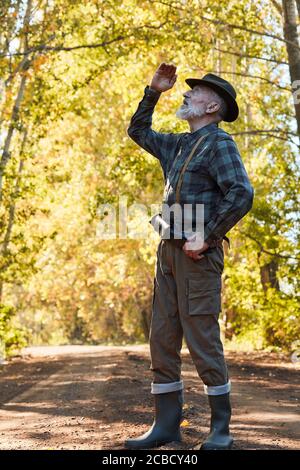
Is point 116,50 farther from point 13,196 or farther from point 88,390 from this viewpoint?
point 88,390

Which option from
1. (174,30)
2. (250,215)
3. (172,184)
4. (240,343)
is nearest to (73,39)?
(174,30)

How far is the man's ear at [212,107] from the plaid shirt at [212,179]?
0.09 metres

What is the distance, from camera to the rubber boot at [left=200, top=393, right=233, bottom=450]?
480 centimetres

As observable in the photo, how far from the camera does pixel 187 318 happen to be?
504cm

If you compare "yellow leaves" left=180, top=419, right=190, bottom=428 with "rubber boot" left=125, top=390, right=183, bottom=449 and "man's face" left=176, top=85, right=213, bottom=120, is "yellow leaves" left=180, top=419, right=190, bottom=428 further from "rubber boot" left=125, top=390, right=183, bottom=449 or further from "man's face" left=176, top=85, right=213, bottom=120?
"man's face" left=176, top=85, right=213, bottom=120

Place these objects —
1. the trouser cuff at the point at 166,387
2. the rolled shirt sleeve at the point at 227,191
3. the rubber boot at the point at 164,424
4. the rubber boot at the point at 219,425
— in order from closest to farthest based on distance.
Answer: the rubber boot at the point at 219,425, the rolled shirt sleeve at the point at 227,191, the rubber boot at the point at 164,424, the trouser cuff at the point at 166,387

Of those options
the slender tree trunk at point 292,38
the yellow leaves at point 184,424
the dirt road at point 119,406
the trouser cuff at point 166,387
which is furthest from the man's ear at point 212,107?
the slender tree trunk at point 292,38

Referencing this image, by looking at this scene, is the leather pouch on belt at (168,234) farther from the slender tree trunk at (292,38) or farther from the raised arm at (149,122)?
the slender tree trunk at (292,38)

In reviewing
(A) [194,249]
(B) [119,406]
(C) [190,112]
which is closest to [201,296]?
(A) [194,249]

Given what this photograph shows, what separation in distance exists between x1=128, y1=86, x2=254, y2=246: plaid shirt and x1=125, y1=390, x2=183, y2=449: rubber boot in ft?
3.55

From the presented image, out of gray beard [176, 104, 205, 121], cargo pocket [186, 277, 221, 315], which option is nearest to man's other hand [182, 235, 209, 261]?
cargo pocket [186, 277, 221, 315]

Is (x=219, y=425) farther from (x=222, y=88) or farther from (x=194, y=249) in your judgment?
(x=222, y=88)

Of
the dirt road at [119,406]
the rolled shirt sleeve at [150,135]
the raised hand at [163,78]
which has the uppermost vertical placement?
the raised hand at [163,78]

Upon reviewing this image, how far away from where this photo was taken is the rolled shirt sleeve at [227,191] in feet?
16.2
